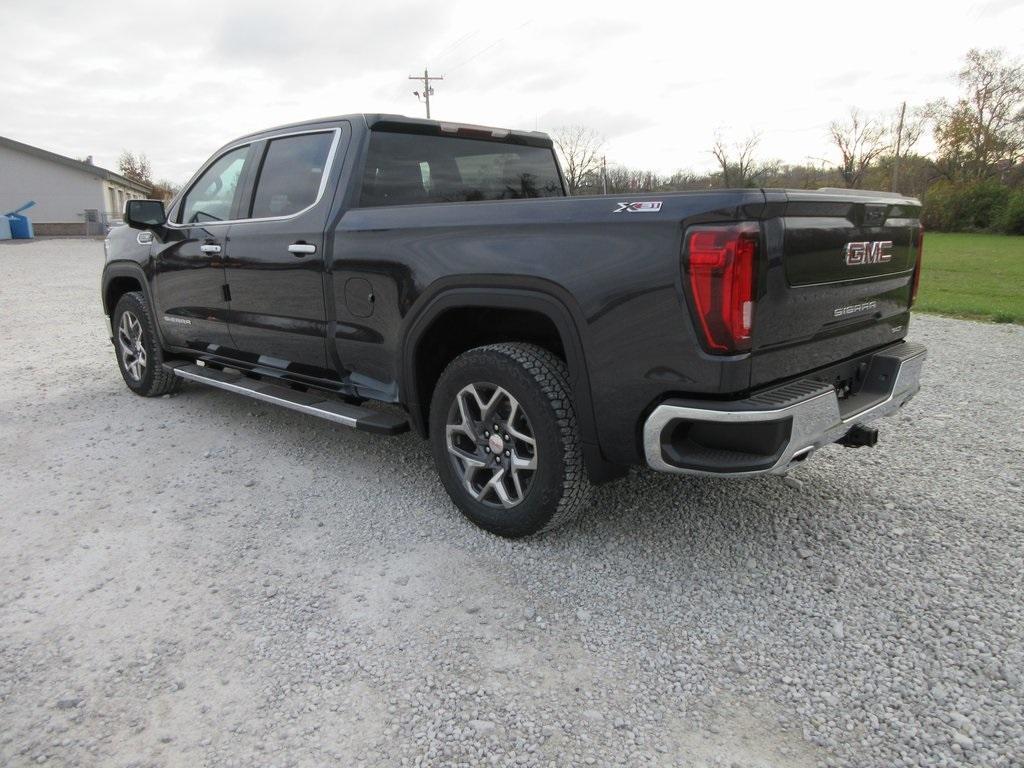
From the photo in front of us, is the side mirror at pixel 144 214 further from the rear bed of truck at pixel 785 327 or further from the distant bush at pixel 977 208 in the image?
the distant bush at pixel 977 208

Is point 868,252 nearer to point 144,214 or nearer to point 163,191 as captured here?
point 144,214

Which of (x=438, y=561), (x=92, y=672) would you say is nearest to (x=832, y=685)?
(x=438, y=561)

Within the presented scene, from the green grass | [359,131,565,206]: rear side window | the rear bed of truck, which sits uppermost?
[359,131,565,206]: rear side window

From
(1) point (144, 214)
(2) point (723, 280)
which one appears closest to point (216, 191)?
(1) point (144, 214)

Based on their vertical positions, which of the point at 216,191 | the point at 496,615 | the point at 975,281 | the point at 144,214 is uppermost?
the point at 216,191

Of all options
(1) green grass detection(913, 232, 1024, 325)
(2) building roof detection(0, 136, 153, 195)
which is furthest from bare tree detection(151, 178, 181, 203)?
(1) green grass detection(913, 232, 1024, 325)

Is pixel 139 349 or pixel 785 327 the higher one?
pixel 785 327

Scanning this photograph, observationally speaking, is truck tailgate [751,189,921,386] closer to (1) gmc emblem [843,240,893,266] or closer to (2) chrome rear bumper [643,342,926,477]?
(1) gmc emblem [843,240,893,266]

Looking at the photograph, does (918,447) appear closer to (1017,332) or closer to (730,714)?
(730,714)

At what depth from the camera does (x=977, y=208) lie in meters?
38.2

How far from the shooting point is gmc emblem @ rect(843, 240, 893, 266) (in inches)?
115

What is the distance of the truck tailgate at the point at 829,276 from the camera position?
258 centimetres

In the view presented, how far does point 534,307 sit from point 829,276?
114 cm

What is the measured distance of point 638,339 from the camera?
8.77 ft
